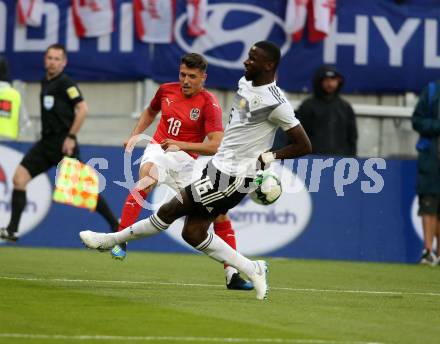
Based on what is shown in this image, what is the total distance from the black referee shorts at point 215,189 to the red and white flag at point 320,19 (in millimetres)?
9015

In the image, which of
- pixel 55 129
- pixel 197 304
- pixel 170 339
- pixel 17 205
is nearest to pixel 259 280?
pixel 197 304

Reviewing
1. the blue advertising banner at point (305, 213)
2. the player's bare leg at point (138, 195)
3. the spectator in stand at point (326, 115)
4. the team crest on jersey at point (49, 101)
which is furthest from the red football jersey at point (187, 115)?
the spectator in stand at point (326, 115)

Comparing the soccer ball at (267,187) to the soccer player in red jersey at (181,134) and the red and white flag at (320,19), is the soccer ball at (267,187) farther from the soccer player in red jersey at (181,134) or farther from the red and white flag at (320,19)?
the red and white flag at (320,19)

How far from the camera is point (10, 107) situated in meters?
14.0

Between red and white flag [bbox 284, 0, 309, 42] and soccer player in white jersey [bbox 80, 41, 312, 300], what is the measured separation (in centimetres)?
881

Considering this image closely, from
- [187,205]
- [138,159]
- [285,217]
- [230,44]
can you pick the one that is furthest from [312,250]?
[187,205]

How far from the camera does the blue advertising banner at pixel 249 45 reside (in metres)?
17.7

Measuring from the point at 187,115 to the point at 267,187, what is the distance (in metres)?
2.09

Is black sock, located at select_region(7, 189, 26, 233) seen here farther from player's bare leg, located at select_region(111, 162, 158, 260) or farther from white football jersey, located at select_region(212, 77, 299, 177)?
white football jersey, located at select_region(212, 77, 299, 177)

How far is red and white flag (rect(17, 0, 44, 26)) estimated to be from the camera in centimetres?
1758

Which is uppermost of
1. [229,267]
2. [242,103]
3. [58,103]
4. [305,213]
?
[242,103]

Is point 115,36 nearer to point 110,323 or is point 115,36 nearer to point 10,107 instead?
point 10,107

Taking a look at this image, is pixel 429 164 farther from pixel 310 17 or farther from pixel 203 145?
pixel 203 145

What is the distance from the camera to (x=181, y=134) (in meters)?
11.1
